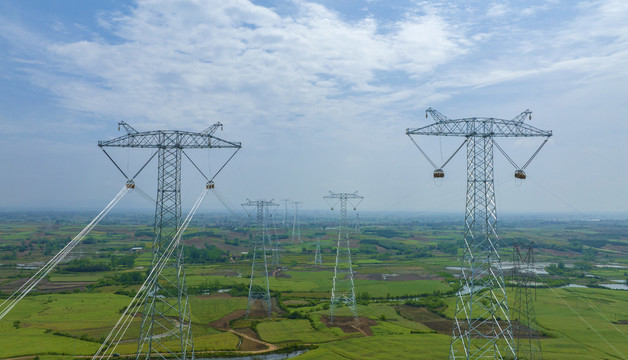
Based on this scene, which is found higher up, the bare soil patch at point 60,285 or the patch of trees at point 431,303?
the patch of trees at point 431,303

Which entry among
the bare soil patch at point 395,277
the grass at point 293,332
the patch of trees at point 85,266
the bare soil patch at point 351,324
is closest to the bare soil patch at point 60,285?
the patch of trees at point 85,266

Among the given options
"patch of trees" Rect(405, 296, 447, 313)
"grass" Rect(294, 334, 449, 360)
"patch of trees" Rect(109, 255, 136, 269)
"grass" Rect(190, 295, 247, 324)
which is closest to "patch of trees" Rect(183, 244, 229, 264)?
"patch of trees" Rect(109, 255, 136, 269)

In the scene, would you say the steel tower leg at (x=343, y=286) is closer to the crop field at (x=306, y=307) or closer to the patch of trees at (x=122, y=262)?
the crop field at (x=306, y=307)

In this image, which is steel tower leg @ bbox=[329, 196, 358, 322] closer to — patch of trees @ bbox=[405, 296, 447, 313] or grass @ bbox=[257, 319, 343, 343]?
grass @ bbox=[257, 319, 343, 343]

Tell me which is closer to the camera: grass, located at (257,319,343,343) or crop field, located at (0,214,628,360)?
crop field, located at (0,214,628,360)

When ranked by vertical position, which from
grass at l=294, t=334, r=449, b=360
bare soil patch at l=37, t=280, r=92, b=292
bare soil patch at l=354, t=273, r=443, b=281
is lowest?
bare soil patch at l=37, t=280, r=92, b=292

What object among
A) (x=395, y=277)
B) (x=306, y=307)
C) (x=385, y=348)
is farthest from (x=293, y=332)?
(x=395, y=277)

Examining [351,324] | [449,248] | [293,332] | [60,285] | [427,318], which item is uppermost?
[449,248]

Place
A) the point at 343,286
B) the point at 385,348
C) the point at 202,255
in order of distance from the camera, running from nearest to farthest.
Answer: the point at 385,348 → the point at 343,286 → the point at 202,255

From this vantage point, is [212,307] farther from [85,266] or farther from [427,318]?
[85,266]
